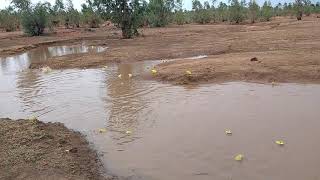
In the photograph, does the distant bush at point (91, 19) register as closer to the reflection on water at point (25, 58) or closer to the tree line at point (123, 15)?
the tree line at point (123, 15)

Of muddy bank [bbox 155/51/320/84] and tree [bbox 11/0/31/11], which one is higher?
tree [bbox 11/0/31/11]

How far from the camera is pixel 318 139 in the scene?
709 centimetres

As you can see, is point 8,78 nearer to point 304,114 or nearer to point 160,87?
point 160,87

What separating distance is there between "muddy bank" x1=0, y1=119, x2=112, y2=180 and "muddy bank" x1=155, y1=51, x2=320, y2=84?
5.25 metres

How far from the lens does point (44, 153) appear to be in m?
6.64

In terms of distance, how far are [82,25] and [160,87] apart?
1483 inches

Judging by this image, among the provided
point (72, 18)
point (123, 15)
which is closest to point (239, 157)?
point (123, 15)

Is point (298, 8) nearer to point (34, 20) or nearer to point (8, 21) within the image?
point (34, 20)

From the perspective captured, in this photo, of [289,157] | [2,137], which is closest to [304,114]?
[289,157]

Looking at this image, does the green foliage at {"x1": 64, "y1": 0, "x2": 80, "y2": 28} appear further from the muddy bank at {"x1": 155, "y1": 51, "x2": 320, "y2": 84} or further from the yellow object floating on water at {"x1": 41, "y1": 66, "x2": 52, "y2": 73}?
the muddy bank at {"x1": 155, "y1": 51, "x2": 320, "y2": 84}

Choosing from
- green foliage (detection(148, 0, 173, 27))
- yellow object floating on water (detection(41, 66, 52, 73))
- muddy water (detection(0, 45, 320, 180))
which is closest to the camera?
muddy water (detection(0, 45, 320, 180))

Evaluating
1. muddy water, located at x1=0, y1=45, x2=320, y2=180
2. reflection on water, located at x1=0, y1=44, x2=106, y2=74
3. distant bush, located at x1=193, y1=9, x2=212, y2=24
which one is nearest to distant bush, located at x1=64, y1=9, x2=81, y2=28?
distant bush, located at x1=193, y1=9, x2=212, y2=24

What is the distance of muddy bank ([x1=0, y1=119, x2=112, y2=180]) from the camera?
5941 millimetres

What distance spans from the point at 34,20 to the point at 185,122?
92.2 feet
